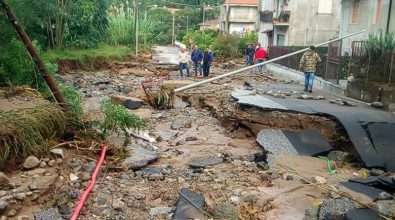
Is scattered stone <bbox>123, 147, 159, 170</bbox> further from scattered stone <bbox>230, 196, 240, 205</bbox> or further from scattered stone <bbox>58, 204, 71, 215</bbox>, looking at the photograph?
scattered stone <bbox>230, 196, 240, 205</bbox>

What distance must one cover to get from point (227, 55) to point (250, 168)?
2291cm

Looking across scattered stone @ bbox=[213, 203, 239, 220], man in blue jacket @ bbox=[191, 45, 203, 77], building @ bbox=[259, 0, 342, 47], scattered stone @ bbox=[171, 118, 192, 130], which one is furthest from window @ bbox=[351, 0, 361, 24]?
scattered stone @ bbox=[213, 203, 239, 220]

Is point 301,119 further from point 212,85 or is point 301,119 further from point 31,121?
point 212,85

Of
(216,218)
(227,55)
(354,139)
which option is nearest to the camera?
(216,218)

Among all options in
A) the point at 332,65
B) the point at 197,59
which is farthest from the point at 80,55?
the point at 332,65

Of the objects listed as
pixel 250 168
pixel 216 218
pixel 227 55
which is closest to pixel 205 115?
pixel 250 168

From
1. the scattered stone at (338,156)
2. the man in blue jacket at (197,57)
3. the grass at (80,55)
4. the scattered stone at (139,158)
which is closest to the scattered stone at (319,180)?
the scattered stone at (338,156)

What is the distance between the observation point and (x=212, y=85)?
49.3 ft

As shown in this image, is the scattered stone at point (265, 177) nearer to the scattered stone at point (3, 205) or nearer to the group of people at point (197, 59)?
the scattered stone at point (3, 205)

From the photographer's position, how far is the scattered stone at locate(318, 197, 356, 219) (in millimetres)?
4840

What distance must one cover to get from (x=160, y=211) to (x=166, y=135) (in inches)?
154

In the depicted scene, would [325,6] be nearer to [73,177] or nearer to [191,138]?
[191,138]

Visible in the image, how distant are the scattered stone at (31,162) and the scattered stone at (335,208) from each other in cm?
369

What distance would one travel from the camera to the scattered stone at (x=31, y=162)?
5.33 m
